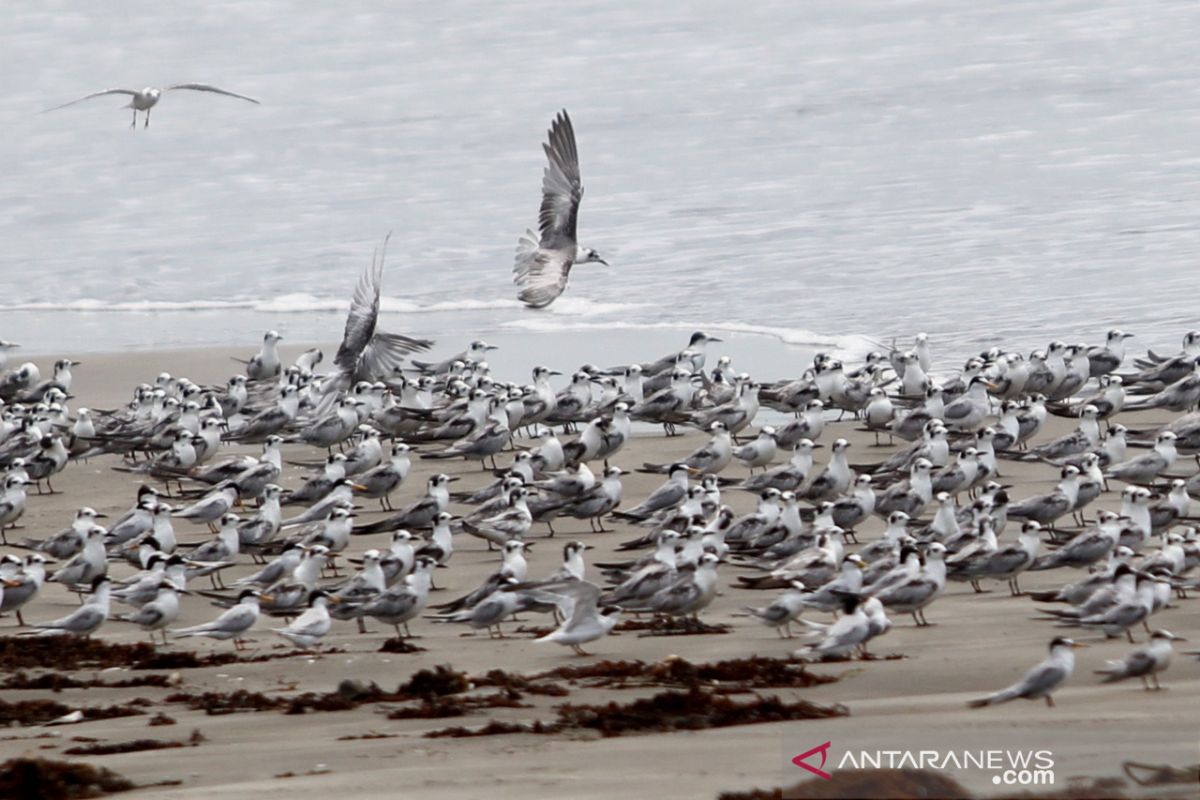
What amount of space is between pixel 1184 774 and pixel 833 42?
40352mm

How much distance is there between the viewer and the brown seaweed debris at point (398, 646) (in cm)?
1114

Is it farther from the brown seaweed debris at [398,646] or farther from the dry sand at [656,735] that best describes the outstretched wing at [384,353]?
the brown seaweed debris at [398,646]

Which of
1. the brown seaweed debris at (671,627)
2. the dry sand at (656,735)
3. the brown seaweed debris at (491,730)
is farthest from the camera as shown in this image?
the brown seaweed debris at (671,627)

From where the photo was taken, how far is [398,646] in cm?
1117

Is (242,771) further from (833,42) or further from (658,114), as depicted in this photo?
(833,42)

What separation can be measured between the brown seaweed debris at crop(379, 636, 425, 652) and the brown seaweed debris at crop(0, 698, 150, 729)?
1573 mm

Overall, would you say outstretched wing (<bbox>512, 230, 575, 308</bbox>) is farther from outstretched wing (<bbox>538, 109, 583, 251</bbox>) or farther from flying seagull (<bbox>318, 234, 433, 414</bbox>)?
flying seagull (<bbox>318, 234, 433, 414</bbox>)

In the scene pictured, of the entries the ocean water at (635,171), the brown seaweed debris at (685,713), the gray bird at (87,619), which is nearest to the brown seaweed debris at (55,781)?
the brown seaweed debris at (685,713)

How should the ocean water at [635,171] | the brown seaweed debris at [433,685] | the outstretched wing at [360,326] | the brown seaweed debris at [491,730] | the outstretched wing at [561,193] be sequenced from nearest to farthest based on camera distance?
1. the brown seaweed debris at [491,730]
2. the brown seaweed debris at [433,685]
3. the outstretched wing at [360,326]
4. the outstretched wing at [561,193]
5. the ocean water at [635,171]

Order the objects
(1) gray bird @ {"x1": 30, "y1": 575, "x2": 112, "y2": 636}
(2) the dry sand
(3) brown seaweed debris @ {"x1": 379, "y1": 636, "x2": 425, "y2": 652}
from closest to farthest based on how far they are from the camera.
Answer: (2) the dry sand < (3) brown seaweed debris @ {"x1": 379, "y1": 636, "x2": 425, "y2": 652} < (1) gray bird @ {"x1": 30, "y1": 575, "x2": 112, "y2": 636}

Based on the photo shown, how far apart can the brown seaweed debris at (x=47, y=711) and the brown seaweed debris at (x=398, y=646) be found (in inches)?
61.9

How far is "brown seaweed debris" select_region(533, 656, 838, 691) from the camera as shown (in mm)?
9812

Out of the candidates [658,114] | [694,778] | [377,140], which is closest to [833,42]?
[658,114]

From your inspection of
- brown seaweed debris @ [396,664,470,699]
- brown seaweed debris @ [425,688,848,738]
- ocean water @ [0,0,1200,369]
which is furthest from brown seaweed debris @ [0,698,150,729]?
ocean water @ [0,0,1200,369]
